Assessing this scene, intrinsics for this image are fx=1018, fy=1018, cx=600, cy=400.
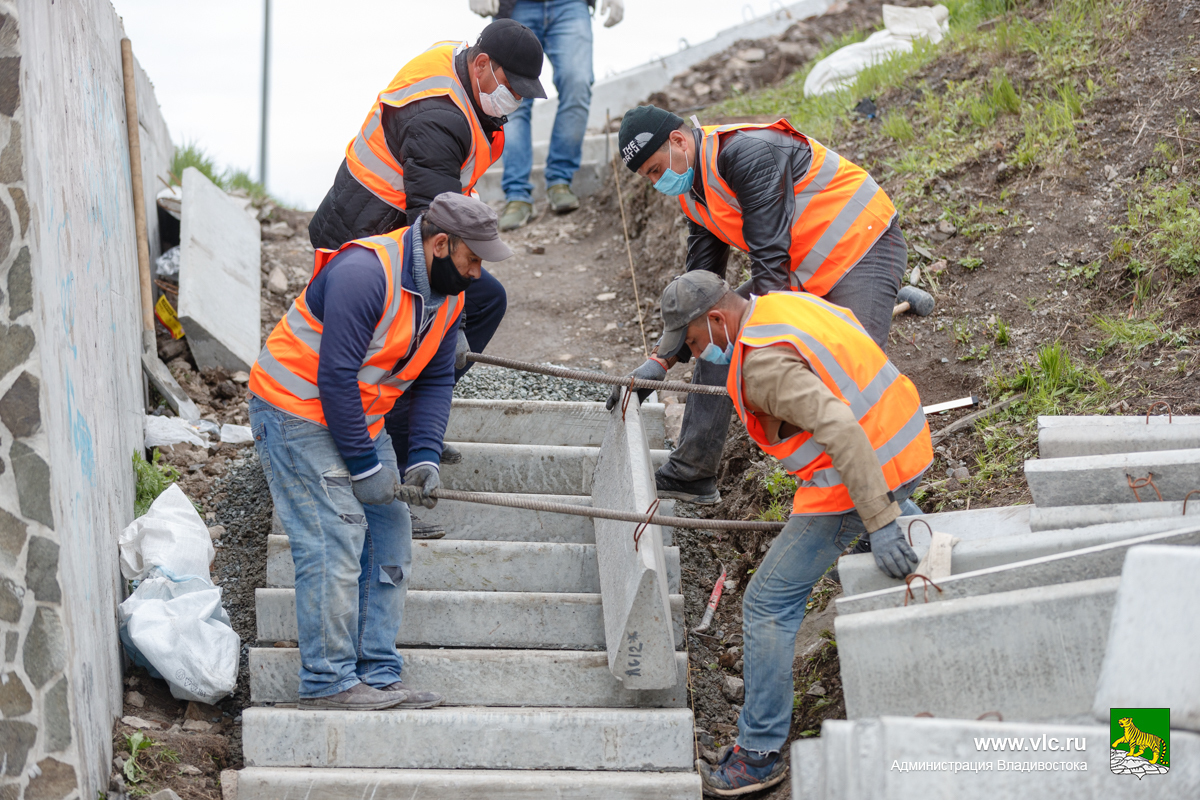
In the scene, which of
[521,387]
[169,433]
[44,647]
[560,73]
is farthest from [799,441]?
[560,73]

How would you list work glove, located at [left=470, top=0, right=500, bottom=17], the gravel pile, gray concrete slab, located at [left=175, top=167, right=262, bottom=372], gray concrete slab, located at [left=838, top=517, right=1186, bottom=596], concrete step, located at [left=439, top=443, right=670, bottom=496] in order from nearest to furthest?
gray concrete slab, located at [left=838, top=517, right=1186, bottom=596]
concrete step, located at [left=439, top=443, right=670, bottom=496]
the gravel pile
gray concrete slab, located at [left=175, top=167, right=262, bottom=372]
work glove, located at [left=470, top=0, right=500, bottom=17]

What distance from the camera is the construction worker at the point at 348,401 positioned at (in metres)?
3.45

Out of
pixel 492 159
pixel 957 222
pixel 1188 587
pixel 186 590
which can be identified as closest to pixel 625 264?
pixel 957 222

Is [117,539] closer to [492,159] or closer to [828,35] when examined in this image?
[492,159]

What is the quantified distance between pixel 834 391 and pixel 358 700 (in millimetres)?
2005

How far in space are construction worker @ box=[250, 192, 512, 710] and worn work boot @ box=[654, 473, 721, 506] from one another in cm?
149

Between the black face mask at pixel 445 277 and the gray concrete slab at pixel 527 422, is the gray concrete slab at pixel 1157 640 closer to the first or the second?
the black face mask at pixel 445 277

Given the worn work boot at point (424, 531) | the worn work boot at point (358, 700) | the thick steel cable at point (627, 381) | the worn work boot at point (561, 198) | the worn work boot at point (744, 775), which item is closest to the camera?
the worn work boot at point (744, 775)

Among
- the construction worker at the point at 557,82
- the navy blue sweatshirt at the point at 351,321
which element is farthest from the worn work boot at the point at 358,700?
the construction worker at the point at 557,82

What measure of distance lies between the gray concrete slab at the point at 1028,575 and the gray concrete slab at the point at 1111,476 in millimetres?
395

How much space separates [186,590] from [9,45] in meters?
2.08

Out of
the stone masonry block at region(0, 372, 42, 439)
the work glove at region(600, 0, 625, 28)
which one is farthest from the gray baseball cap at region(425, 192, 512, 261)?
the work glove at region(600, 0, 625, 28)

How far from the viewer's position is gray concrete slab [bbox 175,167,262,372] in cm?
615

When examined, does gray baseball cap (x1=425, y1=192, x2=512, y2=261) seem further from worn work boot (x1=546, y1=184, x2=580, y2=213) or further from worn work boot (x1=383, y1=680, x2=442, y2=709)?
worn work boot (x1=546, y1=184, x2=580, y2=213)
